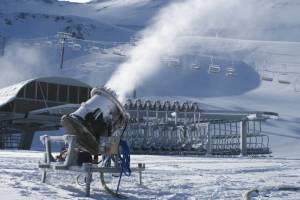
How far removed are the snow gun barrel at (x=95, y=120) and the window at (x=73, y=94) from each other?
33.7 m

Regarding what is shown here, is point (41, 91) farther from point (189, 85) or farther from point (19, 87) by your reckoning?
point (189, 85)

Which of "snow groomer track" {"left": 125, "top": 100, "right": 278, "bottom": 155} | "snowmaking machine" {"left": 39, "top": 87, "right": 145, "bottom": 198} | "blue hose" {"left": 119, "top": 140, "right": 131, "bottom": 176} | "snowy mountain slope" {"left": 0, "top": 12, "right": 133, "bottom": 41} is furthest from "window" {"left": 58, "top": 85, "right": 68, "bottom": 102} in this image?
"snowy mountain slope" {"left": 0, "top": 12, "right": 133, "bottom": 41}

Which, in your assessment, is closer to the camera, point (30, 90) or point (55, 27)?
point (30, 90)

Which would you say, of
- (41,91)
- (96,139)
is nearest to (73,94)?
(41,91)

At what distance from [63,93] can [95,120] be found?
33968 millimetres

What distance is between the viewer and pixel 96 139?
8656mm

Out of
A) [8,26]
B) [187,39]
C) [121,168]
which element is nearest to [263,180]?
[121,168]

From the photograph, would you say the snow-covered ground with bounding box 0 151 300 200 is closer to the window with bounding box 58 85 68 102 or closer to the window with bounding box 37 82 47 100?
the window with bounding box 37 82 47 100

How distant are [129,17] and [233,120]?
142260mm

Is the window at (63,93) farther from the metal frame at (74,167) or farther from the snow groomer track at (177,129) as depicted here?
the metal frame at (74,167)

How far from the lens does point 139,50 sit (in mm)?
87312

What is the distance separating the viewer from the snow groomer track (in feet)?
111

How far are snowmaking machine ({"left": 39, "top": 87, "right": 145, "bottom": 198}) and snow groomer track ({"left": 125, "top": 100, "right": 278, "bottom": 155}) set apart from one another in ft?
78.4

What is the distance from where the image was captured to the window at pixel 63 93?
139 ft
